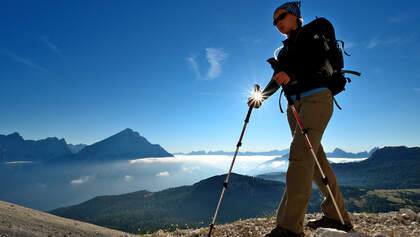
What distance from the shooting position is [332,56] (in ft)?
13.5

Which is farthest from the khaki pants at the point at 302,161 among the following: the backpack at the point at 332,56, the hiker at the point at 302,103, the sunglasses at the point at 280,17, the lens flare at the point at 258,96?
the sunglasses at the point at 280,17

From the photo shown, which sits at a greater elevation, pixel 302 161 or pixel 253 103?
pixel 253 103

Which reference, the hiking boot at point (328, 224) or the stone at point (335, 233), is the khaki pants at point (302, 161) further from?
the hiking boot at point (328, 224)

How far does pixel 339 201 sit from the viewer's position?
4641mm

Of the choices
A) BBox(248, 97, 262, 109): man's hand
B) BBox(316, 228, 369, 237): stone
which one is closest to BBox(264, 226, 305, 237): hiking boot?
BBox(316, 228, 369, 237): stone

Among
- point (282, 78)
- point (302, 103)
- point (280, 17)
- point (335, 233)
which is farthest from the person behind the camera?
point (280, 17)

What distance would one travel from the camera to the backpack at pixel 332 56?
13.3 ft

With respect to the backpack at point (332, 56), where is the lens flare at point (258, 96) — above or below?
below

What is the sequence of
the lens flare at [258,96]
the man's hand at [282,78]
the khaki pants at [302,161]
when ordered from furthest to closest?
1. the lens flare at [258,96]
2. the man's hand at [282,78]
3. the khaki pants at [302,161]

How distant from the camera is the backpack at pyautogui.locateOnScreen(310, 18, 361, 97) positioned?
13.3 ft

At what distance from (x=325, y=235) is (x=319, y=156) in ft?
5.31

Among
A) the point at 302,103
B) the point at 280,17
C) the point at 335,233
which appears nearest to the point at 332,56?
the point at 302,103

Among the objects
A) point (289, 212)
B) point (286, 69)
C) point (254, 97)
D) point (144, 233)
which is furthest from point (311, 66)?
point (144, 233)

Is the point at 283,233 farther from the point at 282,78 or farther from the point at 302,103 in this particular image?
the point at 282,78
